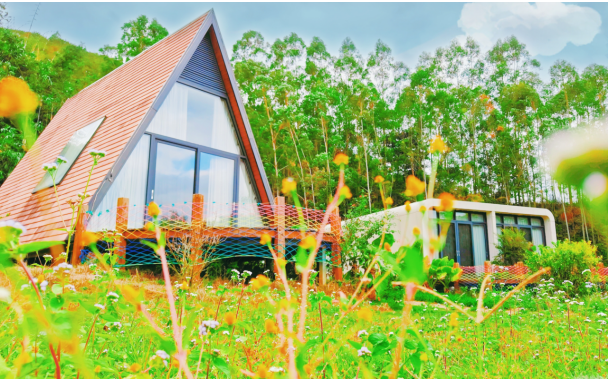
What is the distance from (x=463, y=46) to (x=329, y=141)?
12.6m

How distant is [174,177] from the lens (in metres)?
7.14

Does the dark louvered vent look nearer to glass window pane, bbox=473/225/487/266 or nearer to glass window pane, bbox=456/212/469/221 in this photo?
glass window pane, bbox=456/212/469/221

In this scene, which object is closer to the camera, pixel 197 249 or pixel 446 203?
pixel 446 203

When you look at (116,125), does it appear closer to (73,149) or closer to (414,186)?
(73,149)

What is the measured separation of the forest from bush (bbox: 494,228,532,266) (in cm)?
794

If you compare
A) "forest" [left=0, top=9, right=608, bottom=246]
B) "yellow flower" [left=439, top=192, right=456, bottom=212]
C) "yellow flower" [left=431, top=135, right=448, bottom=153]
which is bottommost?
"yellow flower" [left=439, top=192, right=456, bottom=212]

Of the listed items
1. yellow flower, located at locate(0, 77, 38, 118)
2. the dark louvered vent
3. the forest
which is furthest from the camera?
the forest

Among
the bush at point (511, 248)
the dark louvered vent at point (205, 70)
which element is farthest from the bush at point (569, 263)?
the dark louvered vent at point (205, 70)

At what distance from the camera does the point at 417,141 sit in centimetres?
2281

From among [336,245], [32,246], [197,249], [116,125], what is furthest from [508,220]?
[32,246]

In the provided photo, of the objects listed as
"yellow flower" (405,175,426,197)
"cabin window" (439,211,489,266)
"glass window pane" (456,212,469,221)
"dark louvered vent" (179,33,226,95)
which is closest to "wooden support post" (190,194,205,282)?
"dark louvered vent" (179,33,226,95)

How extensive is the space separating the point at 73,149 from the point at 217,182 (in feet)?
9.57

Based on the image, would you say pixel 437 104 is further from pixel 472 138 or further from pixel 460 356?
pixel 460 356

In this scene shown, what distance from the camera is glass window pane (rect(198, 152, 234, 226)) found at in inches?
286
